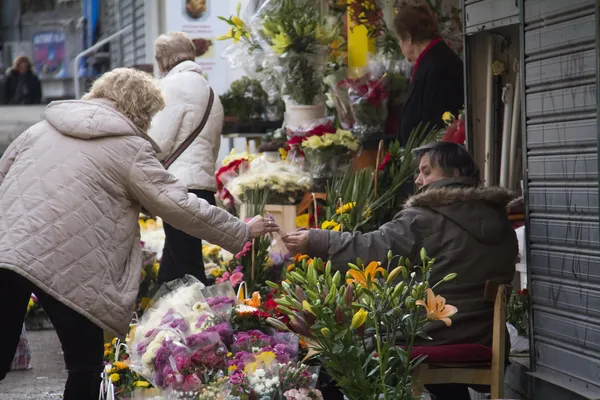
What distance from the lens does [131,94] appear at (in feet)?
15.8

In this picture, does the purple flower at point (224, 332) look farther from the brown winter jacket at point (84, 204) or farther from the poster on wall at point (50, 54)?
the poster on wall at point (50, 54)

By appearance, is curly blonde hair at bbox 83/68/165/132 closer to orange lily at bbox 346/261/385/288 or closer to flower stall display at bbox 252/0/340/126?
orange lily at bbox 346/261/385/288

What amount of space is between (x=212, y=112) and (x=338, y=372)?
3690 mm

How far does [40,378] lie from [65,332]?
2.68 meters

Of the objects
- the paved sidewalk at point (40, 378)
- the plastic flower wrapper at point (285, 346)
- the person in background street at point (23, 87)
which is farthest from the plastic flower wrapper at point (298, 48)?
the person in background street at point (23, 87)

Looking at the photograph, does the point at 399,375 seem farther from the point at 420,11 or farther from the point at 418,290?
the point at 420,11

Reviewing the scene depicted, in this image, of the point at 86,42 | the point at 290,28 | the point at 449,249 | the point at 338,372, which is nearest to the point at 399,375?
the point at 338,372

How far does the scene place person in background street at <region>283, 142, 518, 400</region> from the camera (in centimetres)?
467

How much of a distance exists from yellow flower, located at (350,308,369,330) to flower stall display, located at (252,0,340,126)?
4.31 m

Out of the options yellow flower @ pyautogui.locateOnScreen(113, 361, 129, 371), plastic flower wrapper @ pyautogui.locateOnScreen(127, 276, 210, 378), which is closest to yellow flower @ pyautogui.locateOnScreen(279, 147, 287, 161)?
plastic flower wrapper @ pyautogui.locateOnScreen(127, 276, 210, 378)

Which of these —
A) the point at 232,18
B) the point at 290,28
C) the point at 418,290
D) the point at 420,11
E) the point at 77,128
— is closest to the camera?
the point at 418,290

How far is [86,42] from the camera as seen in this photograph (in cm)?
1853

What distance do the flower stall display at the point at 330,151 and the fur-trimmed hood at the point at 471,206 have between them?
2555 millimetres

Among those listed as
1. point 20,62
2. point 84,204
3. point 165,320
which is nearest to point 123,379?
point 165,320
